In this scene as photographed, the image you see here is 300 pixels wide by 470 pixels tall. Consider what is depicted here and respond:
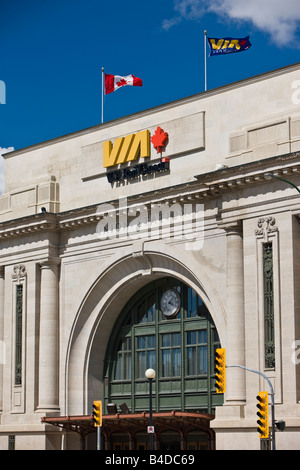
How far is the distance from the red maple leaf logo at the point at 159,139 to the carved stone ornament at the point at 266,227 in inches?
337

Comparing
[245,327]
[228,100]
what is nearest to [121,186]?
[228,100]

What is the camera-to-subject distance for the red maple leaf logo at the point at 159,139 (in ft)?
200

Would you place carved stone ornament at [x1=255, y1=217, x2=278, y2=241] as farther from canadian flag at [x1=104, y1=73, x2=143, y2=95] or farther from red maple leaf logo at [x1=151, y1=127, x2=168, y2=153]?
canadian flag at [x1=104, y1=73, x2=143, y2=95]

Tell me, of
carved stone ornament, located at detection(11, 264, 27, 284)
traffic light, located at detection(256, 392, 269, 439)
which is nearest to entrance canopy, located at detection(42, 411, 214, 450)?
traffic light, located at detection(256, 392, 269, 439)

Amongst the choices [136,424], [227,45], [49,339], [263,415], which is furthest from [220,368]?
[49,339]

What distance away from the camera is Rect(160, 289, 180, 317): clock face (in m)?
60.9

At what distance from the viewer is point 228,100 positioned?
58.7 meters

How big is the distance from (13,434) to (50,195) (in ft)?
43.1

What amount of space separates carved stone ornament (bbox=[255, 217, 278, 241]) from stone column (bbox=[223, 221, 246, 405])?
4.90 feet

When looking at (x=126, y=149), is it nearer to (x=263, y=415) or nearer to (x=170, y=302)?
(x=170, y=302)

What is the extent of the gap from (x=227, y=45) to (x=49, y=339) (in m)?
18.3

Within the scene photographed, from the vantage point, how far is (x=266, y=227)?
2142 inches

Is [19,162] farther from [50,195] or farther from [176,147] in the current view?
[176,147]

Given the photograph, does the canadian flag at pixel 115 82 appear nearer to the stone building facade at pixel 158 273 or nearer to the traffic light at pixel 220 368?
the stone building facade at pixel 158 273
